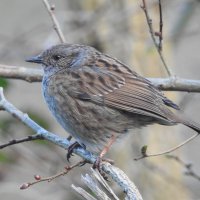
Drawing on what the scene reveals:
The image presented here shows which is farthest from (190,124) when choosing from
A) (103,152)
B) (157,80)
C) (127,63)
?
(127,63)

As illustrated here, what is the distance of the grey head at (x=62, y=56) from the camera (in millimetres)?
5941

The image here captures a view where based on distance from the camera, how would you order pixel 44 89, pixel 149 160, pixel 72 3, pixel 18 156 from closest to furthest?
pixel 44 89 < pixel 18 156 < pixel 149 160 < pixel 72 3

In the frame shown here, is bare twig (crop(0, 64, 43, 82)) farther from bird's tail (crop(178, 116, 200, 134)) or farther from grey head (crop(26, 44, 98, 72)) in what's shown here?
bird's tail (crop(178, 116, 200, 134))

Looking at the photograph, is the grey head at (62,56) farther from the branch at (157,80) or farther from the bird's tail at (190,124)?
the bird's tail at (190,124)

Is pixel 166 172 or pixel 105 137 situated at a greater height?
pixel 105 137

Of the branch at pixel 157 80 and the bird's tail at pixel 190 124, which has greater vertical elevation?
the branch at pixel 157 80

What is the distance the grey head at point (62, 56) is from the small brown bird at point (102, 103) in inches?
9.0

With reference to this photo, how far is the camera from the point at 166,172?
23.9 ft

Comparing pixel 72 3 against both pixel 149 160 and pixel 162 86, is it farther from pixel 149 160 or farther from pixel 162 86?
pixel 162 86

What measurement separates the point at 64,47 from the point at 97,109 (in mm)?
811

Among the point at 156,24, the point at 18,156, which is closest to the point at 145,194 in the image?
the point at 18,156

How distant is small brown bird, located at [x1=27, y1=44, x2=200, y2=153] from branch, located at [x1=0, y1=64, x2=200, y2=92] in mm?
87

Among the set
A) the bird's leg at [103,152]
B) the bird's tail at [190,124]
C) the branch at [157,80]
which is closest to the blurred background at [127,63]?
the branch at [157,80]

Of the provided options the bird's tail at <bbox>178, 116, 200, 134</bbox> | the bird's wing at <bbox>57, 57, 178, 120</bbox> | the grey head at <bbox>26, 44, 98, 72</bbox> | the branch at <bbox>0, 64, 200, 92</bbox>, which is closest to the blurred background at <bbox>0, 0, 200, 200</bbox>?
the grey head at <bbox>26, 44, 98, 72</bbox>
